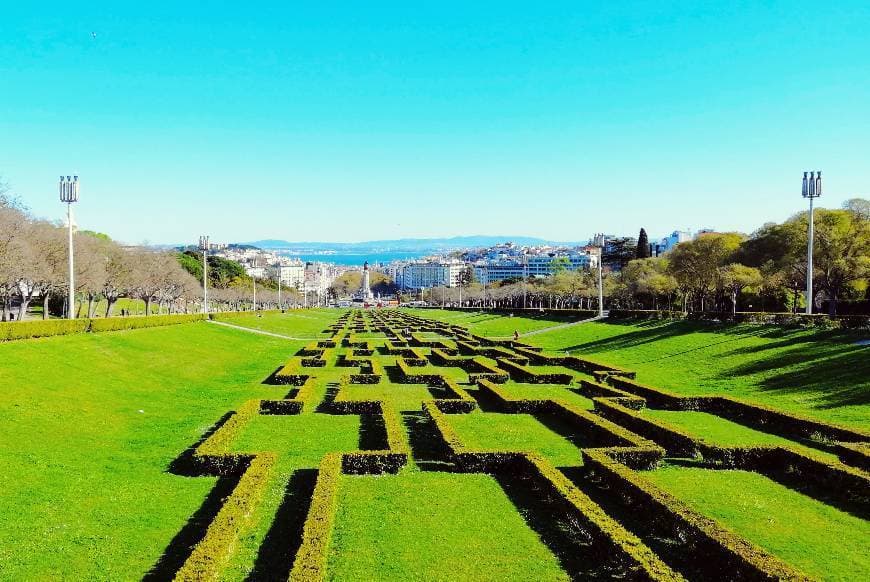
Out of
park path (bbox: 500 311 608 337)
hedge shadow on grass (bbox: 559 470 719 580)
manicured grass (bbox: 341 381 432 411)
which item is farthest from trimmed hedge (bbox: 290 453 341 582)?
park path (bbox: 500 311 608 337)

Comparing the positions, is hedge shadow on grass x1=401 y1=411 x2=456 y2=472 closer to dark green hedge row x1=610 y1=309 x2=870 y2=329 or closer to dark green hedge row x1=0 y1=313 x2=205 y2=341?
dark green hedge row x1=0 y1=313 x2=205 y2=341

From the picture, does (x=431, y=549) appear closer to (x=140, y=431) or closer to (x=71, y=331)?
(x=140, y=431)

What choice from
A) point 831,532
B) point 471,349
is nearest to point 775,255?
point 471,349

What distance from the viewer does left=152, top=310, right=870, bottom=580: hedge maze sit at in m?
8.98

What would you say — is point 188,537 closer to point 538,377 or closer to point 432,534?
point 432,534

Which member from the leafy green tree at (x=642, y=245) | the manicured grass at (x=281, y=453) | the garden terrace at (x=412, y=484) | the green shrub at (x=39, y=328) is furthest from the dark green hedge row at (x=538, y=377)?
the leafy green tree at (x=642, y=245)

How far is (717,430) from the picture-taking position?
58.9 ft

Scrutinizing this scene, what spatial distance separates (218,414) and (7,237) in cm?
2178

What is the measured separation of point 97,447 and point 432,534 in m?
9.03

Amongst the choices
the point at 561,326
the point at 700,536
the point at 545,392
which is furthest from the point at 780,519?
the point at 561,326

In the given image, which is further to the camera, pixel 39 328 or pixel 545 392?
pixel 39 328

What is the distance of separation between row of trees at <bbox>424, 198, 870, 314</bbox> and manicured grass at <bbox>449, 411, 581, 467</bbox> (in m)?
25.4

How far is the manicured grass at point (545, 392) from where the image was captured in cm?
2251

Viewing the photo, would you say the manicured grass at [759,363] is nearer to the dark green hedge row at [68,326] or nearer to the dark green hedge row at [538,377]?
the dark green hedge row at [538,377]
